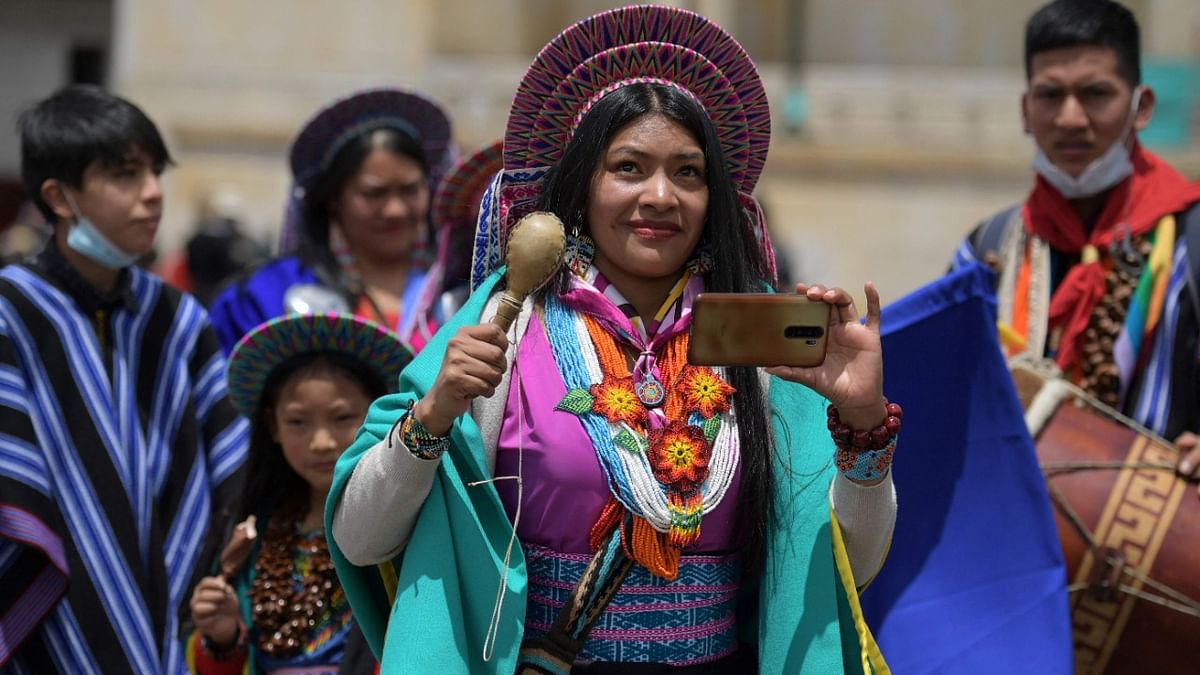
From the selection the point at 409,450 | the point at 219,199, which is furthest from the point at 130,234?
the point at 219,199

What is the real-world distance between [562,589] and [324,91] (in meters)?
13.6

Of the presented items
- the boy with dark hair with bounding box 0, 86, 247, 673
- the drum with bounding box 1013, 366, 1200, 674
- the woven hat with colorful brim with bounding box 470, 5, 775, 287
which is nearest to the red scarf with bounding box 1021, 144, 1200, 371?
the drum with bounding box 1013, 366, 1200, 674

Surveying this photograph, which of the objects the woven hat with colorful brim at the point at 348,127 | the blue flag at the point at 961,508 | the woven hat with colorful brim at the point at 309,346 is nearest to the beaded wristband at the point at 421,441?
the woven hat with colorful brim at the point at 309,346

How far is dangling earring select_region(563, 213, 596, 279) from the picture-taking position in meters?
3.18

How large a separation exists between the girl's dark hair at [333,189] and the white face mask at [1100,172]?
2.11m

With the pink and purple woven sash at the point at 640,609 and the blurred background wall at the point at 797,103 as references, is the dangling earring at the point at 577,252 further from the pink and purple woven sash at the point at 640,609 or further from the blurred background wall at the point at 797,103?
the blurred background wall at the point at 797,103

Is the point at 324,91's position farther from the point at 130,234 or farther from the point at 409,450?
the point at 409,450

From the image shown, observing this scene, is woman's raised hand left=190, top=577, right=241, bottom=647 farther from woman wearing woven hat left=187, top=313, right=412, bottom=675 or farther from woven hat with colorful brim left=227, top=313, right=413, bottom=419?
woven hat with colorful brim left=227, top=313, right=413, bottom=419

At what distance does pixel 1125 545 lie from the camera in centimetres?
406

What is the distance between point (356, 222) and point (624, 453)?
9.01 feet

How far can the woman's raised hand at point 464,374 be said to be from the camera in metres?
2.75

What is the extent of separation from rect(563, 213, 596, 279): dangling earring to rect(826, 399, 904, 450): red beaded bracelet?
585mm

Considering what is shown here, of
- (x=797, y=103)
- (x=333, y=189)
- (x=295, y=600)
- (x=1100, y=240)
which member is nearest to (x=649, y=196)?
(x=295, y=600)

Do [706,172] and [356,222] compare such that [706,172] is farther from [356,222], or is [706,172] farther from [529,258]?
[356,222]
